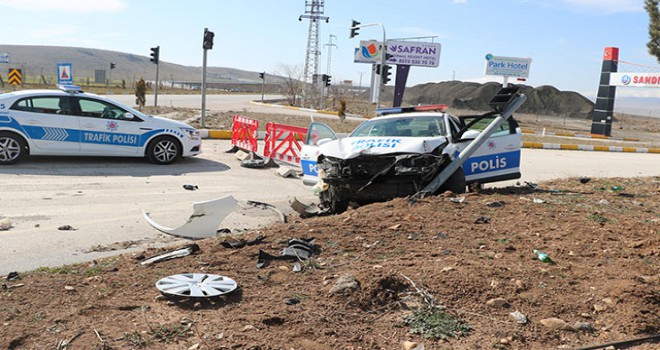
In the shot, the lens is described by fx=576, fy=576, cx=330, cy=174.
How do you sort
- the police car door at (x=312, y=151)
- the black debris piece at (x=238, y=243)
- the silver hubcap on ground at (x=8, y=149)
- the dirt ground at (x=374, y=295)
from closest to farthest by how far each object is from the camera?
the dirt ground at (x=374, y=295) < the black debris piece at (x=238, y=243) < the police car door at (x=312, y=151) < the silver hubcap on ground at (x=8, y=149)

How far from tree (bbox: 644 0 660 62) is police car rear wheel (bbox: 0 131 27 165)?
35362 millimetres

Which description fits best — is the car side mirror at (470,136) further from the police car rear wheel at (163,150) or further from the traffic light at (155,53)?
the traffic light at (155,53)

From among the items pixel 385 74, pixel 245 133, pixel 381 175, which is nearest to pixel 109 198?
pixel 381 175

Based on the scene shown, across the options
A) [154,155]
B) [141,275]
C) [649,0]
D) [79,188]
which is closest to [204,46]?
[154,155]

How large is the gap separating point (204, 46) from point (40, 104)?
8572 millimetres

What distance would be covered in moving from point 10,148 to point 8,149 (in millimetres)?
41

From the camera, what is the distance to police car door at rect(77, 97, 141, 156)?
1203 centimetres

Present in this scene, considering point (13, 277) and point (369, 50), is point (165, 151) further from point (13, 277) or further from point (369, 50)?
point (369, 50)

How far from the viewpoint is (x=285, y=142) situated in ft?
46.5

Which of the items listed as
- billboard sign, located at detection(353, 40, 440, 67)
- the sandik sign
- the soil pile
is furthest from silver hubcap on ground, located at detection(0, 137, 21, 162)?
the soil pile

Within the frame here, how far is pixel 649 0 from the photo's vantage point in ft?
114

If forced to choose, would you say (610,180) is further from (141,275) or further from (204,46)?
(204,46)

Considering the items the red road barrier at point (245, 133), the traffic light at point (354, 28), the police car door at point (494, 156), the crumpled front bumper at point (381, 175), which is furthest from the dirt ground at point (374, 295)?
the traffic light at point (354, 28)

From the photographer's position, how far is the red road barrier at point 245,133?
14.8 metres
